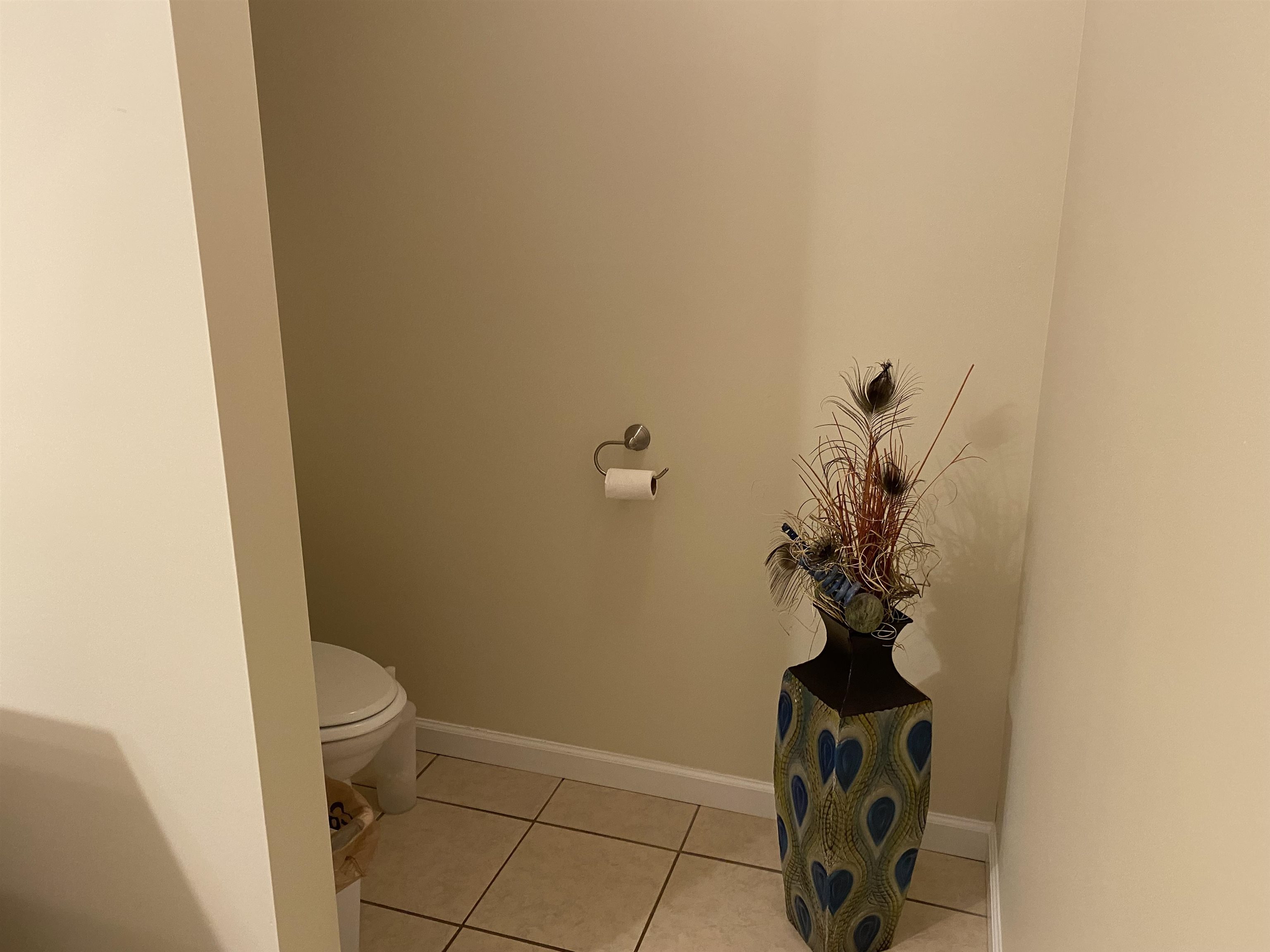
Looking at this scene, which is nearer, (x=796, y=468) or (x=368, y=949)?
(x=368, y=949)

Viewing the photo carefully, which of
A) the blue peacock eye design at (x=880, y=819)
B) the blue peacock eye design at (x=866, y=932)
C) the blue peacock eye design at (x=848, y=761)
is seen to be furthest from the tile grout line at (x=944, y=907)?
the blue peacock eye design at (x=848, y=761)

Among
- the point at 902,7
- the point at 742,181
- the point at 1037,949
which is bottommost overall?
the point at 1037,949

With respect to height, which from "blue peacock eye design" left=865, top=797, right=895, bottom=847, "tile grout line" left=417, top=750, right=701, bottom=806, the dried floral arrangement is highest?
the dried floral arrangement

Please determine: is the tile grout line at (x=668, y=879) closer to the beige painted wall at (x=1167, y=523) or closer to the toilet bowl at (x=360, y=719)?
the toilet bowl at (x=360, y=719)

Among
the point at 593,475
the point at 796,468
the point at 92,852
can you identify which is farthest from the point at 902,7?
the point at 92,852

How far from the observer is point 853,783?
170 cm

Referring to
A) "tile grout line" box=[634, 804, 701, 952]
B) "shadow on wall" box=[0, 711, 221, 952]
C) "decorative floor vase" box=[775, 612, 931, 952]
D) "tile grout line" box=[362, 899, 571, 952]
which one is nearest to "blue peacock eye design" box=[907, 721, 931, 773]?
"decorative floor vase" box=[775, 612, 931, 952]

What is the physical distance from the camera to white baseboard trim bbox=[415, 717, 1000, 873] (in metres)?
2.12

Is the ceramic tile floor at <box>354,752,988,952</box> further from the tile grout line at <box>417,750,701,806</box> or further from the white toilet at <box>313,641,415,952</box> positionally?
the white toilet at <box>313,641,415,952</box>

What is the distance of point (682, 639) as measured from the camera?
7.29 ft

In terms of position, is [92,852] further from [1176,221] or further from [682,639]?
[1176,221]

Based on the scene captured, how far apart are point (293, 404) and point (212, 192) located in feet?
4.60

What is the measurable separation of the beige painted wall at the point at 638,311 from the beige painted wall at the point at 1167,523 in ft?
1.58

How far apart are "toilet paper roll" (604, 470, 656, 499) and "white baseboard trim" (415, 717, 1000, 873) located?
29.2 inches
